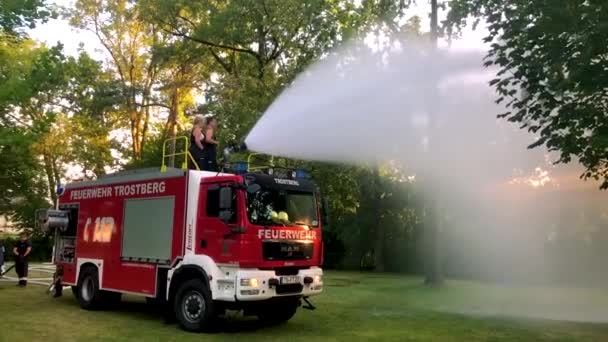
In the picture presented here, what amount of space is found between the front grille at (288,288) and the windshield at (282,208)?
1118mm

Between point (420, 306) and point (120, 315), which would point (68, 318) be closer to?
point (120, 315)

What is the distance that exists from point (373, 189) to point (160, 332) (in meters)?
20.4

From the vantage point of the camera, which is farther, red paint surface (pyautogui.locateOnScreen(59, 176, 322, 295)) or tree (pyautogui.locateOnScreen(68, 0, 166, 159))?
tree (pyautogui.locateOnScreen(68, 0, 166, 159))

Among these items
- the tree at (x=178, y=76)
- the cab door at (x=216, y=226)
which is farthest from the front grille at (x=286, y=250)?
the tree at (x=178, y=76)

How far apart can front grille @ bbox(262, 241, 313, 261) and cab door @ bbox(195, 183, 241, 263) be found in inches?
23.8

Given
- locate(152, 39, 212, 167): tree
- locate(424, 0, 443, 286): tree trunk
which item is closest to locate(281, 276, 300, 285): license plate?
locate(424, 0, 443, 286): tree trunk

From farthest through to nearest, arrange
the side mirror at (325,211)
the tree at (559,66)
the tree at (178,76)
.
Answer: the tree at (178,76), the side mirror at (325,211), the tree at (559,66)

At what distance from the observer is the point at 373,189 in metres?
29.6

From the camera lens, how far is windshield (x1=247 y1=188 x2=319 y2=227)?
403 inches

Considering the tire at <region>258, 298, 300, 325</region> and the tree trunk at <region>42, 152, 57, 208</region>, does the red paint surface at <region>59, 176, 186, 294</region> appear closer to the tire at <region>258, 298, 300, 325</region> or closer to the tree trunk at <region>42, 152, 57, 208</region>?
the tire at <region>258, 298, 300, 325</region>

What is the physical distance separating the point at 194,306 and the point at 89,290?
12.7 ft

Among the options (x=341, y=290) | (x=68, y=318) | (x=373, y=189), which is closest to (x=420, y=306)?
(x=341, y=290)

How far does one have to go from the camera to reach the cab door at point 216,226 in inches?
393

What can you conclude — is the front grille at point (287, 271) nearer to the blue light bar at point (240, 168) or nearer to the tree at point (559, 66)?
the blue light bar at point (240, 168)
